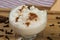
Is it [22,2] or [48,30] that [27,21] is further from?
[22,2]

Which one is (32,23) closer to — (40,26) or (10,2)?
(40,26)

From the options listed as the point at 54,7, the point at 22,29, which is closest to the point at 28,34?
the point at 22,29

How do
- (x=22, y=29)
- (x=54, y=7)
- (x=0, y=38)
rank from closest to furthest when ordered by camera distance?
(x=22, y=29) → (x=0, y=38) → (x=54, y=7)

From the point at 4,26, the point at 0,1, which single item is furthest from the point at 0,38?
the point at 0,1

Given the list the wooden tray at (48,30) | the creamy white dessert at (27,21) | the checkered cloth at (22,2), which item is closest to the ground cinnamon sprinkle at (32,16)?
the creamy white dessert at (27,21)

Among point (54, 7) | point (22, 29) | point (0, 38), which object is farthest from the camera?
point (54, 7)

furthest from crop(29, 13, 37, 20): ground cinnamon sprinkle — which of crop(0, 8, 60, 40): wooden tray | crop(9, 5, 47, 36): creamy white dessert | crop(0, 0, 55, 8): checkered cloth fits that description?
crop(0, 0, 55, 8): checkered cloth

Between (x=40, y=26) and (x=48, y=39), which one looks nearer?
(x=40, y=26)

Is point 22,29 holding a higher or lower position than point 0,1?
lower
